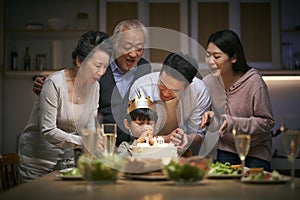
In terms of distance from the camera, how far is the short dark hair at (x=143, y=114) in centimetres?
288

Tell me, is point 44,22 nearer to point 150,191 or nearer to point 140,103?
point 140,103

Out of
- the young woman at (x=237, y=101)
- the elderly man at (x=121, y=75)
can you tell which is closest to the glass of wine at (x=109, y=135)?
the young woman at (x=237, y=101)

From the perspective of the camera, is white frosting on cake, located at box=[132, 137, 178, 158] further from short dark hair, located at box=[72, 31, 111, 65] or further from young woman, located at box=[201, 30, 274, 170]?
short dark hair, located at box=[72, 31, 111, 65]

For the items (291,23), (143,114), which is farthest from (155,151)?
(291,23)

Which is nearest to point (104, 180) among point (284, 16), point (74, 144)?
point (74, 144)

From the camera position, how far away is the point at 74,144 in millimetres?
2549

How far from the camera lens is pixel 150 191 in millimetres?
1648

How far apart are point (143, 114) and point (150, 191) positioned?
4.15 feet

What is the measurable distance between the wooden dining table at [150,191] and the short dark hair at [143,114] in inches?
37.8

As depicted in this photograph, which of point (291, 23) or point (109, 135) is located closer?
point (109, 135)

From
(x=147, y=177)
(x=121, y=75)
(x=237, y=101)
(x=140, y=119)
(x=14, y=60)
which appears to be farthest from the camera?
(x=14, y=60)

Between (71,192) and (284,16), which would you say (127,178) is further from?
(284,16)

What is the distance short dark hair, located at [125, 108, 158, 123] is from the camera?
2878 mm

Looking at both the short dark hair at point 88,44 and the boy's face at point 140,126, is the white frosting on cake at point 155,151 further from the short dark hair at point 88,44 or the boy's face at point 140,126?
the short dark hair at point 88,44
